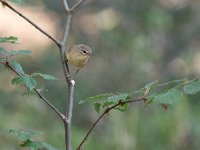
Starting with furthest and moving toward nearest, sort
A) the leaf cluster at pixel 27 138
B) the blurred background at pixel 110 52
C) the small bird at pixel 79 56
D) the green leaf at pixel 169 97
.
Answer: the blurred background at pixel 110 52 → the small bird at pixel 79 56 → the leaf cluster at pixel 27 138 → the green leaf at pixel 169 97

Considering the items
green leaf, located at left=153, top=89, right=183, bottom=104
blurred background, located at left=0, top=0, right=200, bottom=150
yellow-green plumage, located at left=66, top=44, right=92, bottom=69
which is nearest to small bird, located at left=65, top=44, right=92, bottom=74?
yellow-green plumage, located at left=66, top=44, right=92, bottom=69


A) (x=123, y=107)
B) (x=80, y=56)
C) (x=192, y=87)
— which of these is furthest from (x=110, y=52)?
(x=192, y=87)

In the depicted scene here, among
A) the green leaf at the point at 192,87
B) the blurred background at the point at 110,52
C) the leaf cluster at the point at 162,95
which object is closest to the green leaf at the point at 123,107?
the leaf cluster at the point at 162,95

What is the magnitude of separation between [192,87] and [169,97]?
47 millimetres

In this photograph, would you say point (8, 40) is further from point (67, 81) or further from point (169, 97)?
point (169, 97)

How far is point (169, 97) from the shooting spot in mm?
1181

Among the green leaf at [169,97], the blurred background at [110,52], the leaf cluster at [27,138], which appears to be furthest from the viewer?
the blurred background at [110,52]

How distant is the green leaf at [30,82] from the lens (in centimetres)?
121

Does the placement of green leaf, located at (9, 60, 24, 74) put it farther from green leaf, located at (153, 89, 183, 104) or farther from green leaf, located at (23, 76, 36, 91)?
green leaf, located at (153, 89, 183, 104)

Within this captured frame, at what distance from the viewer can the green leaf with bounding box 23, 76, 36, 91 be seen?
1.21 meters

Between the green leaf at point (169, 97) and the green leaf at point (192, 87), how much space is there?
0.05ft

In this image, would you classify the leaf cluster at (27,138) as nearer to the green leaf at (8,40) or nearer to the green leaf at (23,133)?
the green leaf at (23,133)

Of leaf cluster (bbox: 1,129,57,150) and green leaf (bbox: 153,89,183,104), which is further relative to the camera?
Result: leaf cluster (bbox: 1,129,57,150)

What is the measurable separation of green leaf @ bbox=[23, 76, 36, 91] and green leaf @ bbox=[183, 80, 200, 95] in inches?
10.9
